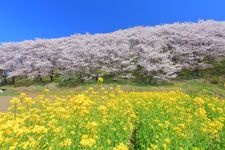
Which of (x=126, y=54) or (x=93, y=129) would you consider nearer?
(x=93, y=129)

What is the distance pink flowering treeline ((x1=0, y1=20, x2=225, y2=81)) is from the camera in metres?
50.8

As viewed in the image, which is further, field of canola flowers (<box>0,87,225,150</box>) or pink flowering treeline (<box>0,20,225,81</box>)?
pink flowering treeline (<box>0,20,225,81</box>)

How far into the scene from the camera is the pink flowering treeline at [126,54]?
2000 inches

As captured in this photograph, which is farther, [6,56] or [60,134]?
[6,56]

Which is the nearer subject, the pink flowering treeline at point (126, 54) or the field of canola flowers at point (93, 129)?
the field of canola flowers at point (93, 129)

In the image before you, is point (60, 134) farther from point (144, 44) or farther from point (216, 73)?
point (144, 44)

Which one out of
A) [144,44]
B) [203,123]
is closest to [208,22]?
[144,44]

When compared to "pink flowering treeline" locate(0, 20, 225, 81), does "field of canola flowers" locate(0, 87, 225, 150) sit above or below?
below

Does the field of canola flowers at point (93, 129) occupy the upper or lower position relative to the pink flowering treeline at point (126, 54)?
lower

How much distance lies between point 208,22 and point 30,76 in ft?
87.9

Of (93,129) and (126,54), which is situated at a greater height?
(126,54)

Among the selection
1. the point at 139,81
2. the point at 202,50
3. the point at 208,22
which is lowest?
the point at 139,81

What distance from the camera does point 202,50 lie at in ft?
176

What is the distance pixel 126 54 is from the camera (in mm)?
52438
